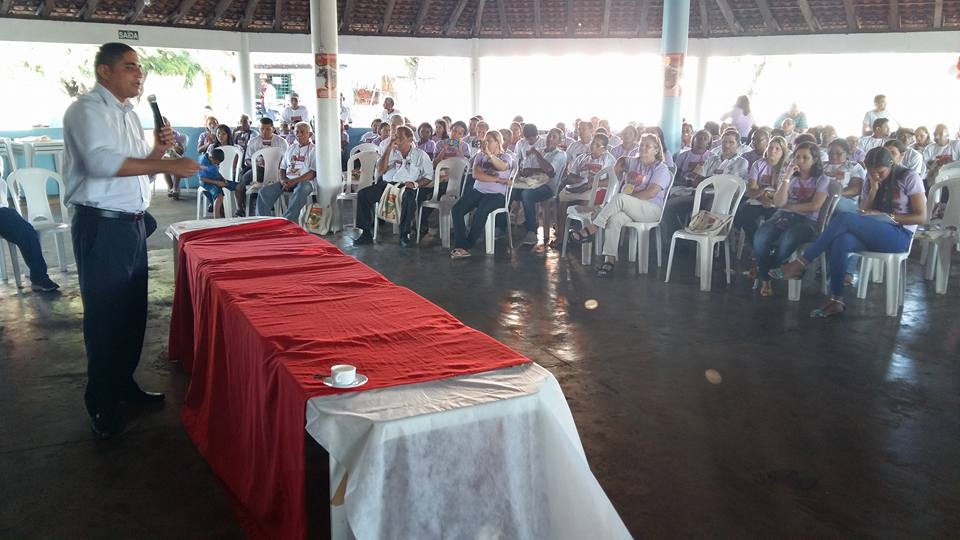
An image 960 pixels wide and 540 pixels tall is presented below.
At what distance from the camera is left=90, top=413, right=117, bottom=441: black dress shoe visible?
305cm

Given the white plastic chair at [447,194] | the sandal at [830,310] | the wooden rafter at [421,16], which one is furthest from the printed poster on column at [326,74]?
the wooden rafter at [421,16]

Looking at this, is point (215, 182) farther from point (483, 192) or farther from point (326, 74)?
point (483, 192)

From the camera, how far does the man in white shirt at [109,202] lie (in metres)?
2.76

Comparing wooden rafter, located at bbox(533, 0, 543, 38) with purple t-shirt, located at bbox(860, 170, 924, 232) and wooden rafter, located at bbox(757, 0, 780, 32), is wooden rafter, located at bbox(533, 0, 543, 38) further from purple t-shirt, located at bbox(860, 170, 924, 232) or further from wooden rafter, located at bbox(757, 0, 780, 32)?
purple t-shirt, located at bbox(860, 170, 924, 232)

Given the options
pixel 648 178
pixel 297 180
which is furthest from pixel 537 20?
pixel 648 178

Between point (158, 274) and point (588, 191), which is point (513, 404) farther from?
point (588, 191)

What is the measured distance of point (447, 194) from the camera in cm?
788

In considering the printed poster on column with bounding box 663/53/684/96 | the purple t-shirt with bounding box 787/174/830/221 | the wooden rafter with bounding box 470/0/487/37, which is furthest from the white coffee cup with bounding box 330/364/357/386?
the wooden rafter with bounding box 470/0/487/37

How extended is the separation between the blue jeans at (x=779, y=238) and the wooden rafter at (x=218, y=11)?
10.7 metres

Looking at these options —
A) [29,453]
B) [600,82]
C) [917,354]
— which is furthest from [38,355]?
[600,82]

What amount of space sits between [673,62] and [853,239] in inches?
167

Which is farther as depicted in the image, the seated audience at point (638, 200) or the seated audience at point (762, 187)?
the seated audience at point (638, 200)

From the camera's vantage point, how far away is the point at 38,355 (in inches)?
163

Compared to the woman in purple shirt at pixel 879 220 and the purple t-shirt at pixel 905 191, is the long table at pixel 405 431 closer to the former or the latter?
the woman in purple shirt at pixel 879 220
